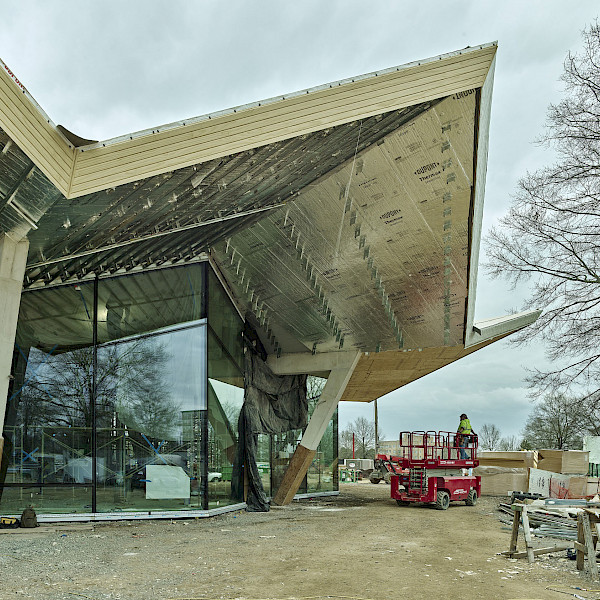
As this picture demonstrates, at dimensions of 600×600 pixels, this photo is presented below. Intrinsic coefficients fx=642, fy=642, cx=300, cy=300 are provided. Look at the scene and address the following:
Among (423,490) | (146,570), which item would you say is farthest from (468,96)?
(423,490)

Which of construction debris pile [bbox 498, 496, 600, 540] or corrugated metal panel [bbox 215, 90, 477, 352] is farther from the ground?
corrugated metal panel [bbox 215, 90, 477, 352]

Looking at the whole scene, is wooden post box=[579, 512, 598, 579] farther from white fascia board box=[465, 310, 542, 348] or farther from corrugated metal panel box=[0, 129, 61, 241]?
white fascia board box=[465, 310, 542, 348]

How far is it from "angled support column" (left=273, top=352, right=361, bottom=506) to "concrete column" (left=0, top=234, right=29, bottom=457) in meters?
9.25

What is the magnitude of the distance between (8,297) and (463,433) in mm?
14515

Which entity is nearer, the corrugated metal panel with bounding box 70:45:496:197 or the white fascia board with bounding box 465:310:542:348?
the corrugated metal panel with bounding box 70:45:496:197

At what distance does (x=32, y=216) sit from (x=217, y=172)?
2561 mm

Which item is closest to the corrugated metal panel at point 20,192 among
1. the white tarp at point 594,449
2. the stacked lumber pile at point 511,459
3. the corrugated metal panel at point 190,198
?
the corrugated metal panel at point 190,198

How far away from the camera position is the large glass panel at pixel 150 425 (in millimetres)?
12578

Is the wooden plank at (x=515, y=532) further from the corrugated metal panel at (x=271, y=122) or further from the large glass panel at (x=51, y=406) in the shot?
the large glass panel at (x=51, y=406)

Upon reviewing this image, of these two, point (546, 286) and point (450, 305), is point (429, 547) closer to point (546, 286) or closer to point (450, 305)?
point (450, 305)

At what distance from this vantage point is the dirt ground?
658 cm

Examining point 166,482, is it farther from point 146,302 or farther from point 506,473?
point 506,473

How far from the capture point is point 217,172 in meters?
8.72

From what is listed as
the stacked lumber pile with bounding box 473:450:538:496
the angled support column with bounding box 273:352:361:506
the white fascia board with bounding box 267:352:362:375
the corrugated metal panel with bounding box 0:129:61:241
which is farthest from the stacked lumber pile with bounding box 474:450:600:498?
the corrugated metal panel with bounding box 0:129:61:241
